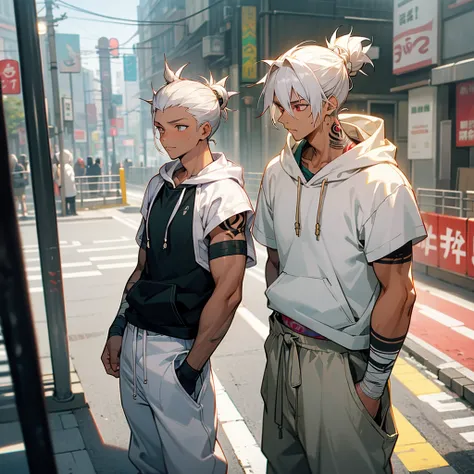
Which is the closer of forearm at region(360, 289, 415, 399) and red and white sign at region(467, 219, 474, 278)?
→ forearm at region(360, 289, 415, 399)

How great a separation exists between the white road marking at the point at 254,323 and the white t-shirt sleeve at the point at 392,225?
4.15 m

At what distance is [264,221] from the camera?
2.28 meters

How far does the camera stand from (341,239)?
2.02m

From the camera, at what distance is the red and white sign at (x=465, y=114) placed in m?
13.8

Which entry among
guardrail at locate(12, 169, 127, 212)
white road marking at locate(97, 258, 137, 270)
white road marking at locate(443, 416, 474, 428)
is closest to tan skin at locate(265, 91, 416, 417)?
white road marking at locate(443, 416, 474, 428)

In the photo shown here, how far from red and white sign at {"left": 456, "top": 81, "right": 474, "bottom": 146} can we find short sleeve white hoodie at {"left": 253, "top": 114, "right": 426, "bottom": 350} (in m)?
13.0

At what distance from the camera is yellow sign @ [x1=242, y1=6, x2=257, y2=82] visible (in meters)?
20.2

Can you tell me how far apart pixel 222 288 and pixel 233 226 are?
0.24 metres

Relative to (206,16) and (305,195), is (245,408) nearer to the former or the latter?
(305,195)

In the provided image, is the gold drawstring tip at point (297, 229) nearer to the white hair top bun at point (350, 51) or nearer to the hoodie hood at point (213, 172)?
the hoodie hood at point (213, 172)

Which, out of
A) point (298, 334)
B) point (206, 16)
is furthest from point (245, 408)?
point (206, 16)

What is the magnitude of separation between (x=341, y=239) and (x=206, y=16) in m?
22.9

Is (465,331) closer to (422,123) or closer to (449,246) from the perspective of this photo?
(449,246)

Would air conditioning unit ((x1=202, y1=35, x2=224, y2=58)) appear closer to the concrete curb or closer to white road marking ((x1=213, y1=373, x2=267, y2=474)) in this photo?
the concrete curb
